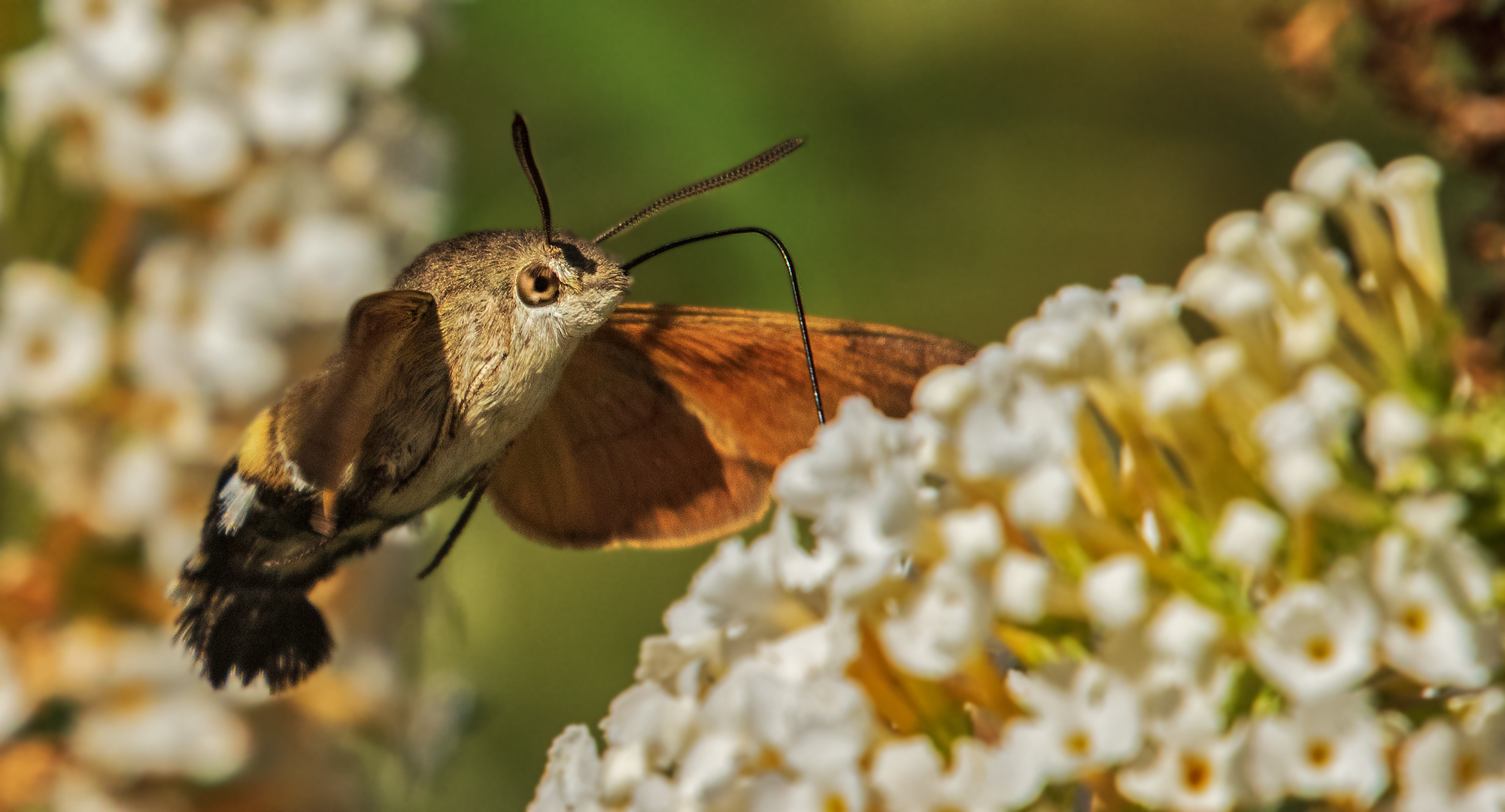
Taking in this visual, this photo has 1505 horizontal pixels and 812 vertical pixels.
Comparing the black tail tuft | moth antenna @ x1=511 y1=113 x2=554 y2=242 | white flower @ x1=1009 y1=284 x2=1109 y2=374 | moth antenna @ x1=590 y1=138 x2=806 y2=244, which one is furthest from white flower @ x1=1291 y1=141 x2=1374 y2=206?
the black tail tuft

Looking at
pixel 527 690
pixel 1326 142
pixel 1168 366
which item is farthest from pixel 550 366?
pixel 1326 142

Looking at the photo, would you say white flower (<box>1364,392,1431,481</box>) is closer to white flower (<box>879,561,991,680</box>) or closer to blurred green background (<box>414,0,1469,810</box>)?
white flower (<box>879,561,991,680</box>)

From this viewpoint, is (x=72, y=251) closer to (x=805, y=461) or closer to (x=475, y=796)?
(x=475, y=796)

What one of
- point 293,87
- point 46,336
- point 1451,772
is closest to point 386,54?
point 293,87

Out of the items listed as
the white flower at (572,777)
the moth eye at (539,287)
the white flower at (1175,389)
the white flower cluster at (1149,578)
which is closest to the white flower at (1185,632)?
the white flower cluster at (1149,578)

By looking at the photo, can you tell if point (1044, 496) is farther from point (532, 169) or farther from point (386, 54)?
point (386, 54)

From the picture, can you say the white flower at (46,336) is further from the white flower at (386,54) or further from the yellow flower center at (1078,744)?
the yellow flower center at (1078,744)
